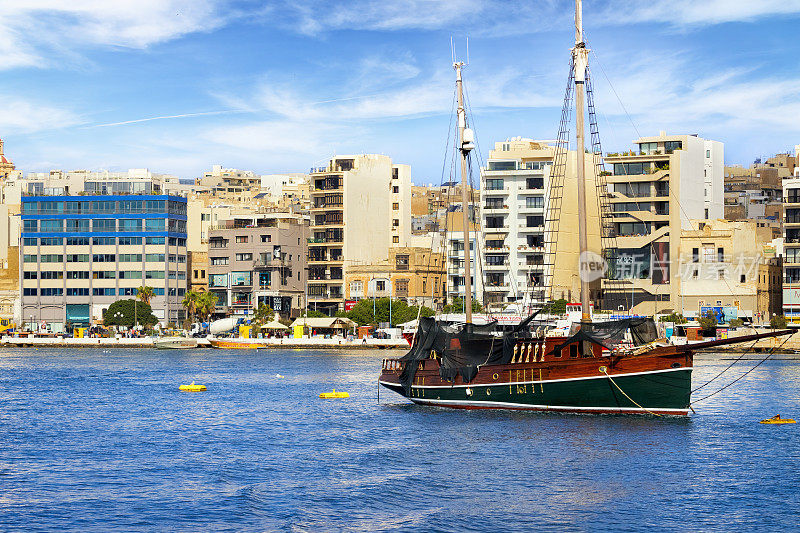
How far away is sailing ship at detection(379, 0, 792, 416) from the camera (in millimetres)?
55406

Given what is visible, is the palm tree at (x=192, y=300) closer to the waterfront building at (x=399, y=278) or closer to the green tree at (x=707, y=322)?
the waterfront building at (x=399, y=278)

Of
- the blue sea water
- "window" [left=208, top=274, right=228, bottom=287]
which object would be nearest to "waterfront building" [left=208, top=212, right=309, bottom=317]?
"window" [left=208, top=274, right=228, bottom=287]

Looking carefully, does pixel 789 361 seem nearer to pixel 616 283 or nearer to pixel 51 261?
pixel 616 283

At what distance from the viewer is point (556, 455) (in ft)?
157

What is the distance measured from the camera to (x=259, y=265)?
6791 inches

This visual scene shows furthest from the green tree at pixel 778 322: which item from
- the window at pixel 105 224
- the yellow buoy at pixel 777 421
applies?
the window at pixel 105 224

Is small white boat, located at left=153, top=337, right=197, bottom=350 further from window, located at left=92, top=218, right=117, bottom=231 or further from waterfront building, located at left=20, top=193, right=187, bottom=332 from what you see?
window, located at left=92, top=218, right=117, bottom=231

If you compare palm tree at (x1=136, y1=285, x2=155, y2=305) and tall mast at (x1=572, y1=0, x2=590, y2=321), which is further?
palm tree at (x1=136, y1=285, x2=155, y2=305)

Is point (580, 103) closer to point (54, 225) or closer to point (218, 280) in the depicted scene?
point (218, 280)

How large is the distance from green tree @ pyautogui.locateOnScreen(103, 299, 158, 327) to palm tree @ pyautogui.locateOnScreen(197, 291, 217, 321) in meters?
7.65

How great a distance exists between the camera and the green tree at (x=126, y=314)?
170 metres

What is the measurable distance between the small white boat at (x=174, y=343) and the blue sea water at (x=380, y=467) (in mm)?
78321

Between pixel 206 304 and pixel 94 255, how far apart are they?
2057 centimetres

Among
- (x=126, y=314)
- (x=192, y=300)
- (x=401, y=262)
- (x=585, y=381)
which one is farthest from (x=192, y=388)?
(x=192, y=300)
